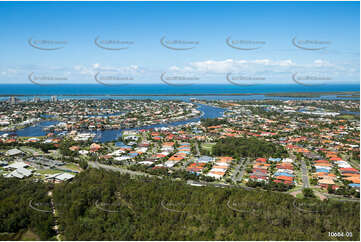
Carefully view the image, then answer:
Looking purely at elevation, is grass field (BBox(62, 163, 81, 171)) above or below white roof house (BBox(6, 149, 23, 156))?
below

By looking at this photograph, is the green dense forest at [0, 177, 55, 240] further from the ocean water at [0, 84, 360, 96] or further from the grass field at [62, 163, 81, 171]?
Answer: the ocean water at [0, 84, 360, 96]

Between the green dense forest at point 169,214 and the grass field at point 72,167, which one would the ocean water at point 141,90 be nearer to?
the grass field at point 72,167

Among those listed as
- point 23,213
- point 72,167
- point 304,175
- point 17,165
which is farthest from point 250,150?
point 17,165

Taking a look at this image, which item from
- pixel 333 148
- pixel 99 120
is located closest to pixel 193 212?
pixel 333 148

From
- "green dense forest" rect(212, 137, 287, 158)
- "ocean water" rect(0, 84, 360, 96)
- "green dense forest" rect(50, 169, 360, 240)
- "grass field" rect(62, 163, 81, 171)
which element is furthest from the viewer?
"ocean water" rect(0, 84, 360, 96)

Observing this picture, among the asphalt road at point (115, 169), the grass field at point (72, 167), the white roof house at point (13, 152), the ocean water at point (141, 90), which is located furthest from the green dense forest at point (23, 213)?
the ocean water at point (141, 90)

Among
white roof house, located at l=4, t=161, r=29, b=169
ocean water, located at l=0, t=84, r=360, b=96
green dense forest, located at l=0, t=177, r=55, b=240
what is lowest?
green dense forest, located at l=0, t=177, r=55, b=240

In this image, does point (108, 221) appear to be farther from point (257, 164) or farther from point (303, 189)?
point (257, 164)

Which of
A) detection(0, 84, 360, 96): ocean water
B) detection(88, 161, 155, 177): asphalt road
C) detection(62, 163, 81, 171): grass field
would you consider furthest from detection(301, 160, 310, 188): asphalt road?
detection(0, 84, 360, 96): ocean water

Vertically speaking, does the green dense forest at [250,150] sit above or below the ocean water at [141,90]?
below
